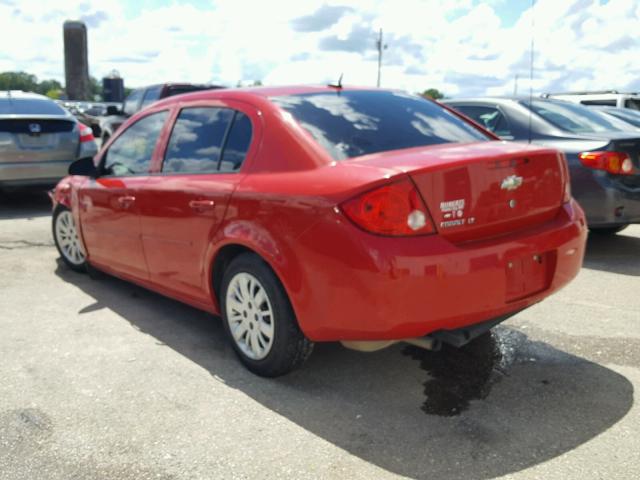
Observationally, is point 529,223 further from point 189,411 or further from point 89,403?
point 89,403

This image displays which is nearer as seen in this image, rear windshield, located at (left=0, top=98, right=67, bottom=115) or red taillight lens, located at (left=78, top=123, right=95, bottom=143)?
rear windshield, located at (left=0, top=98, right=67, bottom=115)

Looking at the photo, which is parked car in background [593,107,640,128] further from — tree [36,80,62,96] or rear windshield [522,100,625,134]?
tree [36,80,62,96]

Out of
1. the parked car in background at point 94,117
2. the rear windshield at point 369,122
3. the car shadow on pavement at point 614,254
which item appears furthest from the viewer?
the parked car in background at point 94,117

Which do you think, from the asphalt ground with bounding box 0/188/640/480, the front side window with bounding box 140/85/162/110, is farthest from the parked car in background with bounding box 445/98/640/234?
the front side window with bounding box 140/85/162/110

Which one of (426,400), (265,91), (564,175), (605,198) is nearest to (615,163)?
(605,198)

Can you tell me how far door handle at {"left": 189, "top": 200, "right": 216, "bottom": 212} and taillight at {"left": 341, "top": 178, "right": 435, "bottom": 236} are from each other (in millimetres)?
1059

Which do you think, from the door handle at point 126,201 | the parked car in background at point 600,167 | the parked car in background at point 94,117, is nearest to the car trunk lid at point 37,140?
the parked car in background at point 94,117

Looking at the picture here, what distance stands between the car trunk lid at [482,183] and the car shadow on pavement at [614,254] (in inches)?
112

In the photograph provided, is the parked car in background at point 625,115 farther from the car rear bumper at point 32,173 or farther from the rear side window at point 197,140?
→ the rear side window at point 197,140

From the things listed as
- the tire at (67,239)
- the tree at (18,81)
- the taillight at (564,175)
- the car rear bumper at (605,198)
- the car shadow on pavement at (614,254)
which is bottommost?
the car shadow on pavement at (614,254)

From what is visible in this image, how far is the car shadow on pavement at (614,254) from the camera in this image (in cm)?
602

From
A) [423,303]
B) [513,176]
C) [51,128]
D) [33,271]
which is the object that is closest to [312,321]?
[423,303]

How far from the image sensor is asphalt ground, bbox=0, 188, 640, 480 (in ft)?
9.14

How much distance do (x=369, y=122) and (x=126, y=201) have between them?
6.04ft
